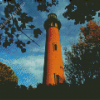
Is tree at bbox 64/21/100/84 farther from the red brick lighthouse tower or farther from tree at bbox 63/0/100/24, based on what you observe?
tree at bbox 63/0/100/24

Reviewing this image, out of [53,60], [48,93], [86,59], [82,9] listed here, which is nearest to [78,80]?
[86,59]

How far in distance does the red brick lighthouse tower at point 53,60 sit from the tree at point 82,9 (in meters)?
10.9

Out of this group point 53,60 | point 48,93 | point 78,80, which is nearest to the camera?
point 48,93

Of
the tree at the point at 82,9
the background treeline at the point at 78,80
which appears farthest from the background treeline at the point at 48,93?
the tree at the point at 82,9

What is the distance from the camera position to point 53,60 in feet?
51.9

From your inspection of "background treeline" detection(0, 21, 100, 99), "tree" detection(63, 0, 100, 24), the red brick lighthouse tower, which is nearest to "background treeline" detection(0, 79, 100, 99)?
"background treeline" detection(0, 21, 100, 99)

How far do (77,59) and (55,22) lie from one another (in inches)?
471

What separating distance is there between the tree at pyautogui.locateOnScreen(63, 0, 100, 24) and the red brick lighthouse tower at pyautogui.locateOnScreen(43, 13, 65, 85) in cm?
1085

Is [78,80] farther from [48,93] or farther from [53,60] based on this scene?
[48,93]

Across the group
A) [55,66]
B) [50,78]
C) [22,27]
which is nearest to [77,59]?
[55,66]

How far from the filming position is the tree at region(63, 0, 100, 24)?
4.36 metres

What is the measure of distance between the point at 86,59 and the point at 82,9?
8.17 m

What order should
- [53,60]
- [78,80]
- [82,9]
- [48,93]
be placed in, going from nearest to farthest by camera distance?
[82,9]
[48,93]
[78,80]
[53,60]

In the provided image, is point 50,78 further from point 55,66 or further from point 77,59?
point 77,59
